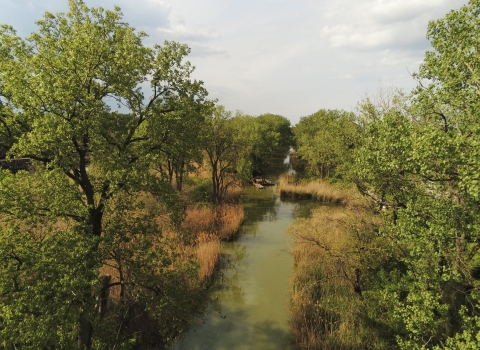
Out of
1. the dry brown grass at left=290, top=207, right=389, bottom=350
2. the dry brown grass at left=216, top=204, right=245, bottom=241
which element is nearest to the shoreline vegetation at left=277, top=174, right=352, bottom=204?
the dry brown grass at left=216, top=204, right=245, bottom=241

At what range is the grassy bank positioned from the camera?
10664mm

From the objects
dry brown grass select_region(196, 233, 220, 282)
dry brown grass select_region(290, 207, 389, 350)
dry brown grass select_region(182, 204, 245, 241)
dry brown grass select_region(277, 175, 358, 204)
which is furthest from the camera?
dry brown grass select_region(277, 175, 358, 204)

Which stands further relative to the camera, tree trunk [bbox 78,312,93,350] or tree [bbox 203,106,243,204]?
tree [bbox 203,106,243,204]

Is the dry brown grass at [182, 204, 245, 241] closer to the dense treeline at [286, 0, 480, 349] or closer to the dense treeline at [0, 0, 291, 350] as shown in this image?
the dense treeline at [286, 0, 480, 349]

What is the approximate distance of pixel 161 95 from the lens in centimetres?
984

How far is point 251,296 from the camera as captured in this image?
15180 mm

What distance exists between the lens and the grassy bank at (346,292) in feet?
35.0

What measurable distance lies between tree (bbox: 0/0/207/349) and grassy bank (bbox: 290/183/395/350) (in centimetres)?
656

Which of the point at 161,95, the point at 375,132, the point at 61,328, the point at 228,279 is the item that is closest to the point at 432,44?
the point at 375,132

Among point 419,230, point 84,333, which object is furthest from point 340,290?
point 84,333

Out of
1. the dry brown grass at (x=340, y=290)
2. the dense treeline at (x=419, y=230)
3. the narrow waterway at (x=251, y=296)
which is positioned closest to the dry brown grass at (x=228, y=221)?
the narrow waterway at (x=251, y=296)

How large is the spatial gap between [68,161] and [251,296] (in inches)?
444

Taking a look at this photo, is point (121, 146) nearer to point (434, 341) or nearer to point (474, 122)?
point (474, 122)

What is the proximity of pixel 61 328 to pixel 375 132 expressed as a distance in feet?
30.1
